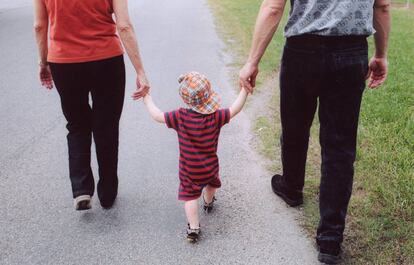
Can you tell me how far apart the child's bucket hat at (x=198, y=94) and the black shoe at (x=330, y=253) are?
3.66 feet

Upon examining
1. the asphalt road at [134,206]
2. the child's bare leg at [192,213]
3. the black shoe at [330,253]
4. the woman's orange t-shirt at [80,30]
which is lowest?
the asphalt road at [134,206]

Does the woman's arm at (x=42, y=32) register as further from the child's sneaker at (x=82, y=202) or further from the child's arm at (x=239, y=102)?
the child's arm at (x=239, y=102)

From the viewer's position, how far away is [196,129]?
10.6ft

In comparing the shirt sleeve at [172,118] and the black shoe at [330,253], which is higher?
the shirt sleeve at [172,118]

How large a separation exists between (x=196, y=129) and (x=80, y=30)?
99 cm

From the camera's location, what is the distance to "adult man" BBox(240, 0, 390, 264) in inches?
111

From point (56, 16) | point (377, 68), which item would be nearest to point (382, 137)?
point (377, 68)

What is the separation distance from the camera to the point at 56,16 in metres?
3.20

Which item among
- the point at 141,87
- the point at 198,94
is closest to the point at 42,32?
the point at 141,87

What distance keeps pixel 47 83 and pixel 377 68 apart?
7.87 feet

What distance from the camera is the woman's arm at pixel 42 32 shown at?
10.7ft

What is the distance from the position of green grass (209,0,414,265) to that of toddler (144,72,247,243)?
0.83 meters

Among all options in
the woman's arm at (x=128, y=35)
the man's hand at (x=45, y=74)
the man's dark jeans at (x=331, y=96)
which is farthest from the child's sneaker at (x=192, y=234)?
the man's hand at (x=45, y=74)

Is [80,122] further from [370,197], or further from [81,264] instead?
[370,197]
